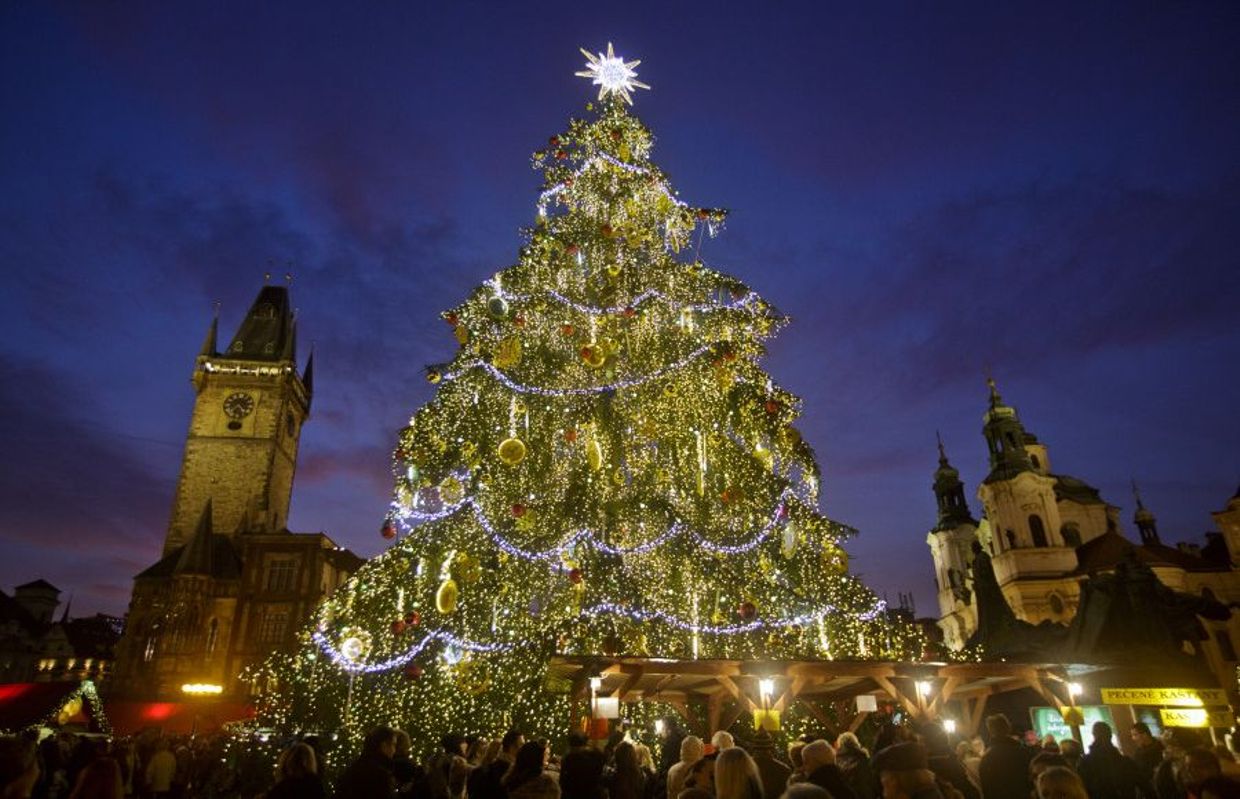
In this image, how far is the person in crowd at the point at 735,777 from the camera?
4.13 meters

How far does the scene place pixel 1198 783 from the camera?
480cm

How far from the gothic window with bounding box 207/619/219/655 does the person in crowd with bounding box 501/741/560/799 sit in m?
42.4

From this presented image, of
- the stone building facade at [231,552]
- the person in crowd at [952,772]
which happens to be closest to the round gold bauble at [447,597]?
the person in crowd at [952,772]

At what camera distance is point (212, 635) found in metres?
40.5

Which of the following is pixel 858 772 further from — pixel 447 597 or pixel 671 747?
pixel 447 597

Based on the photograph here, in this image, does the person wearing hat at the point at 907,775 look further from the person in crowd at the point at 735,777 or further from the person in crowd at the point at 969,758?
the person in crowd at the point at 969,758

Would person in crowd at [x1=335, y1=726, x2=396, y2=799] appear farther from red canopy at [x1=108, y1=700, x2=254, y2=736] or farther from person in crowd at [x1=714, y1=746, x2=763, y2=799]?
red canopy at [x1=108, y1=700, x2=254, y2=736]

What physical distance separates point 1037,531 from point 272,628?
5113 cm

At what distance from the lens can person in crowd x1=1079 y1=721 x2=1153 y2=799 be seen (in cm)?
793

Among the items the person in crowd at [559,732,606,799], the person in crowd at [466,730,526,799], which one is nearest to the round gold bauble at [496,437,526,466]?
the person in crowd at [466,730,526,799]

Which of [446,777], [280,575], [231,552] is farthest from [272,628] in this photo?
[446,777]

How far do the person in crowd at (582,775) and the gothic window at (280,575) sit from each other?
41.6 meters

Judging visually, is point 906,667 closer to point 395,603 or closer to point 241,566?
point 395,603

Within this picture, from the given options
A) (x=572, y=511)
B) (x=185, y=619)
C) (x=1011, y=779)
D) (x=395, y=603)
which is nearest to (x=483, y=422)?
(x=572, y=511)
